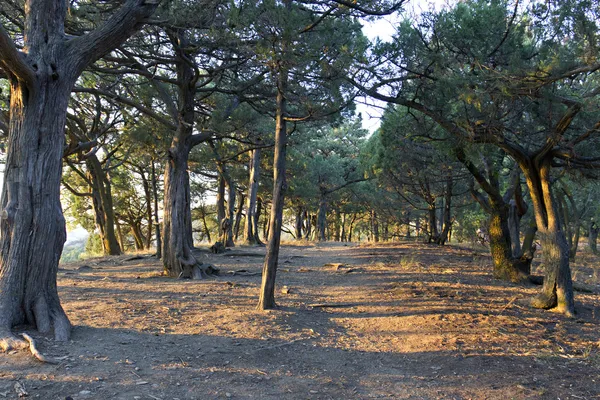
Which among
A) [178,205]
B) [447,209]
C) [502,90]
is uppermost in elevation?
Result: [502,90]

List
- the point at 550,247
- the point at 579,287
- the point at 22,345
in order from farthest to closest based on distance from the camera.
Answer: the point at 579,287 → the point at 550,247 → the point at 22,345

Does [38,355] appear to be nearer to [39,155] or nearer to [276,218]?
[39,155]

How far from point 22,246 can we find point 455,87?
19.9 feet

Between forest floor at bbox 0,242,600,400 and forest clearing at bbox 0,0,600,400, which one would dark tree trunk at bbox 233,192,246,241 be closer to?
forest clearing at bbox 0,0,600,400

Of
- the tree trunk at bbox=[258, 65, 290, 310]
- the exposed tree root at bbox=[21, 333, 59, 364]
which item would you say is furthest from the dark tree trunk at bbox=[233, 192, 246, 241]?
the exposed tree root at bbox=[21, 333, 59, 364]

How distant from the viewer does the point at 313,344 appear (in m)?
5.62

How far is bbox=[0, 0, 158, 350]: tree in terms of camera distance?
16.0ft

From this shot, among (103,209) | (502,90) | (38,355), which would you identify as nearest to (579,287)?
(502,90)

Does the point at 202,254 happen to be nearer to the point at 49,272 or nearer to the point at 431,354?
the point at 49,272

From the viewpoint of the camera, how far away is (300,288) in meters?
9.27

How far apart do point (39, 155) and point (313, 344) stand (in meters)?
4.11

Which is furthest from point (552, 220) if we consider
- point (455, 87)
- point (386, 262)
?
point (386, 262)

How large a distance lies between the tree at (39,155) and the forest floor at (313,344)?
66cm

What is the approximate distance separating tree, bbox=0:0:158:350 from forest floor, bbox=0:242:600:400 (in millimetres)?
662
